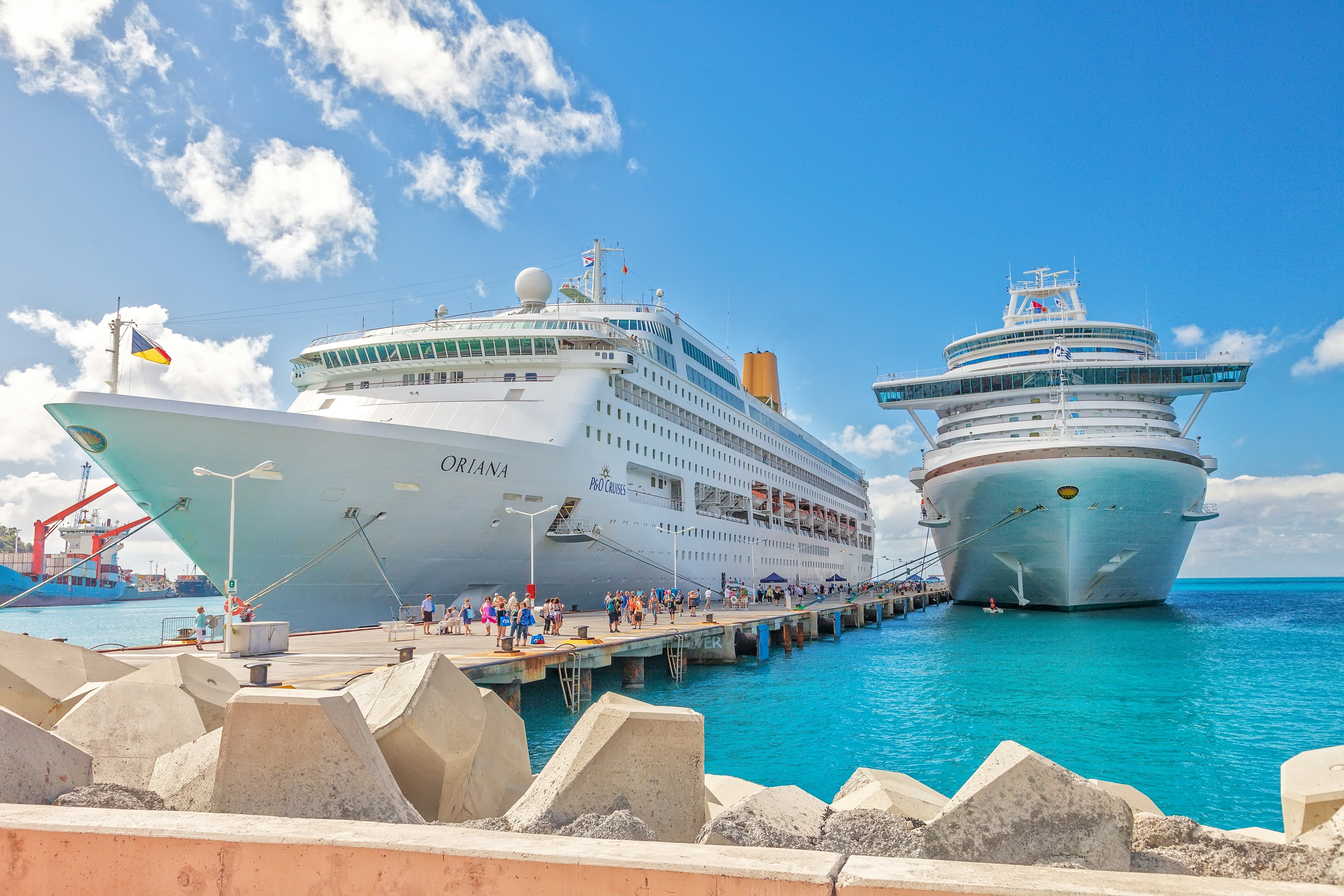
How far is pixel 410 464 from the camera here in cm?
2100

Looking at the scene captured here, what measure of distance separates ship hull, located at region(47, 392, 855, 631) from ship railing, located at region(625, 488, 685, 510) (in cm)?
313

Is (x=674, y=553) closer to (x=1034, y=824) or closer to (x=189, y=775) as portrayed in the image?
(x=189, y=775)

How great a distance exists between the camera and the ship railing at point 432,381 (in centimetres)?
2773

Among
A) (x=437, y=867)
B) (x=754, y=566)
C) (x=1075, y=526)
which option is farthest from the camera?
(x=754, y=566)

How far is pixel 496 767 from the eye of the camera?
7027 mm

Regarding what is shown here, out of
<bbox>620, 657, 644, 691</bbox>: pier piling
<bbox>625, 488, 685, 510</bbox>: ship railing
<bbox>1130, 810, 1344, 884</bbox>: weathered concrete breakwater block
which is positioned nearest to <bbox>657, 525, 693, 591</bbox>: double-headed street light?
<bbox>625, 488, 685, 510</bbox>: ship railing

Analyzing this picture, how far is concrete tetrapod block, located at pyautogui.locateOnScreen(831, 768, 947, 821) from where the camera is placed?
21.2 feet

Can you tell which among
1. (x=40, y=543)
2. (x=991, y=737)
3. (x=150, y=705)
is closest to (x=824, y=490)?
(x=991, y=737)

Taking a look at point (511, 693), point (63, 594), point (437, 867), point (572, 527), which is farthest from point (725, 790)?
point (63, 594)

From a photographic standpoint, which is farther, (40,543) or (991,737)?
(40,543)

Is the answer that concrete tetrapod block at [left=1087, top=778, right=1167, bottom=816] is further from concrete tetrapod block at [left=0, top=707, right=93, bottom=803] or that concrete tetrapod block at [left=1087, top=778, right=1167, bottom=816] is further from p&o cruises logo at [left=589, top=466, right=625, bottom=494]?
p&o cruises logo at [left=589, top=466, right=625, bottom=494]

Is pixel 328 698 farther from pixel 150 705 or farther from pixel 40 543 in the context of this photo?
pixel 40 543

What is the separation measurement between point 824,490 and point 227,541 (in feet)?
173

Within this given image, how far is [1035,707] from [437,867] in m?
17.8
